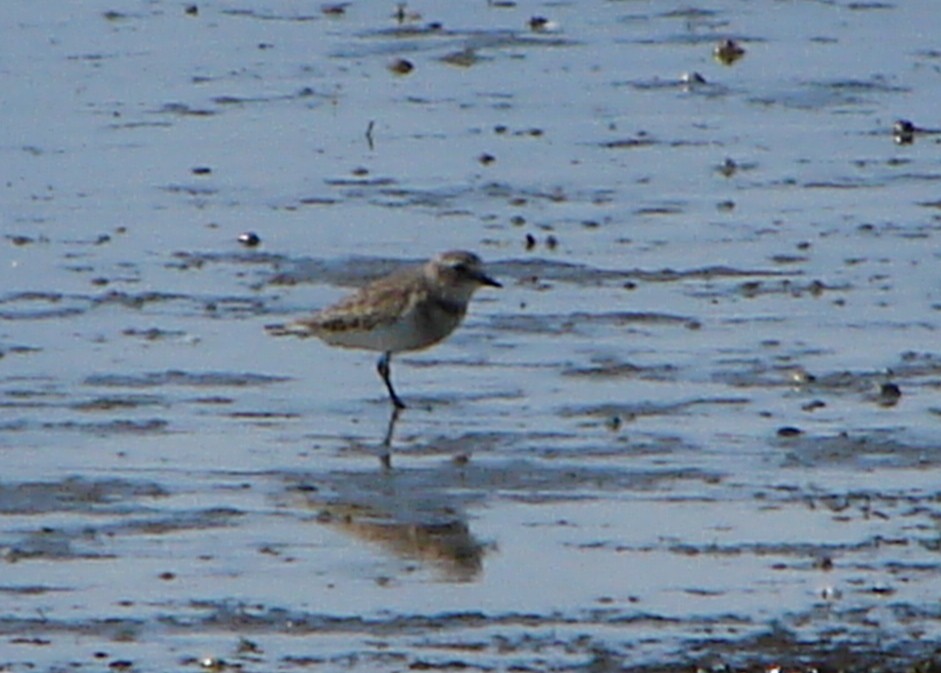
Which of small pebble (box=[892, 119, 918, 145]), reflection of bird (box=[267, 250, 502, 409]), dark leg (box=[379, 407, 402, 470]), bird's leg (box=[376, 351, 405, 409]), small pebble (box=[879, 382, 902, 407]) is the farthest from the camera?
small pebble (box=[892, 119, 918, 145])

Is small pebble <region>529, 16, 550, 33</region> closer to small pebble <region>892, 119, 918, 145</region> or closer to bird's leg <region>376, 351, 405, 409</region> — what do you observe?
small pebble <region>892, 119, 918, 145</region>

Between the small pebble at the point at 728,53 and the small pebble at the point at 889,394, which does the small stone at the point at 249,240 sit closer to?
the small pebble at the point at 889,394

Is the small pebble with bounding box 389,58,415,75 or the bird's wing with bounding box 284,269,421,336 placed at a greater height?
the small pebble with bounding box 389,58,415,75

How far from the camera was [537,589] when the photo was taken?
32.4 ft

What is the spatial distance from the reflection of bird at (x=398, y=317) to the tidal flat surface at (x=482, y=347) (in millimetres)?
152

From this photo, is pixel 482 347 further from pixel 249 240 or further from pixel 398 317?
pixel 249 240

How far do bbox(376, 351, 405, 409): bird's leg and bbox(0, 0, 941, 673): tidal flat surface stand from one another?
7 cm

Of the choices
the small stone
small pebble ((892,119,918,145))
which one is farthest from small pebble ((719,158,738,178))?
the small stone

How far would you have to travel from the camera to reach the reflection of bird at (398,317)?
13.0m

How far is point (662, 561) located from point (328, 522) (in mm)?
1178

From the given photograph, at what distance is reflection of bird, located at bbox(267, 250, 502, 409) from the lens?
13.0 meters

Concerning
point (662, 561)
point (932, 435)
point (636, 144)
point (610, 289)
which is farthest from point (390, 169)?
point (662, 561)

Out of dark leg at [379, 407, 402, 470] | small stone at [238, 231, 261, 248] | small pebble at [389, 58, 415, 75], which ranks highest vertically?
small pebble at [389, 58, 415, 75]

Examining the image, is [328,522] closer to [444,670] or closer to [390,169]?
→ [444,670]
